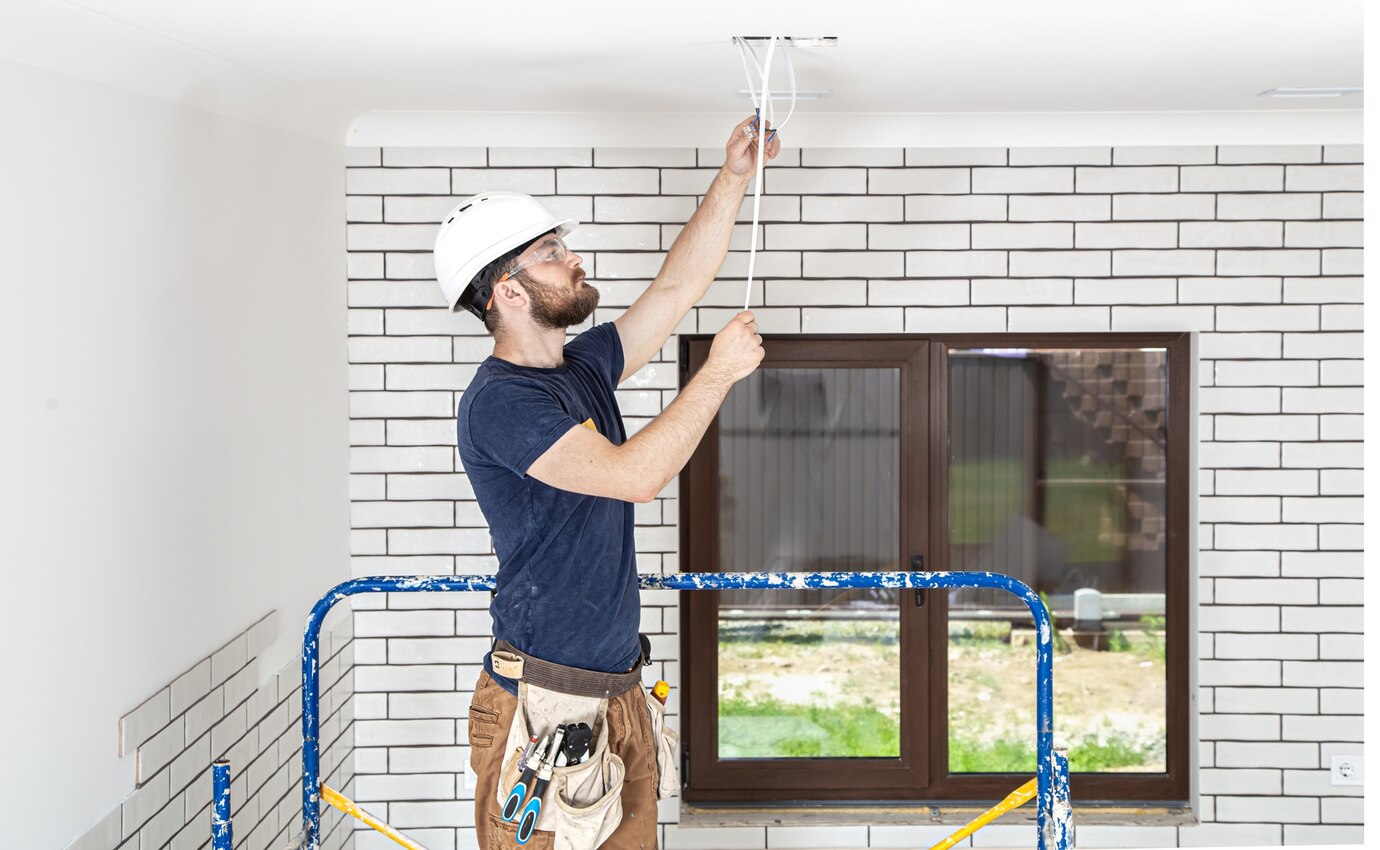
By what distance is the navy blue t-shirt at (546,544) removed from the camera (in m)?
2.04

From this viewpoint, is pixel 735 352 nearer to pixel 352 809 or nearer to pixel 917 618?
pixel 352 809

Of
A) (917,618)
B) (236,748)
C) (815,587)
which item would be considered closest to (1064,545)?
(917,618)

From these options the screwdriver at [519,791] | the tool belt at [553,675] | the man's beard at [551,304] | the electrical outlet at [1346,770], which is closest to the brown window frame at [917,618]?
the electrical outlet at [1346,770]

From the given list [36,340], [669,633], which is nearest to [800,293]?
[669,633]

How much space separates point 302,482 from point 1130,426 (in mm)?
2371

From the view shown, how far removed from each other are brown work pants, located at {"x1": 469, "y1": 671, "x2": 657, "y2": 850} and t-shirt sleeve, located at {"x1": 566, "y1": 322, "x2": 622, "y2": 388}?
25.4 inches

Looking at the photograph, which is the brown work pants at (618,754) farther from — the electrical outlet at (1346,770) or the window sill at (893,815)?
the electrical outlet at (1346,770)

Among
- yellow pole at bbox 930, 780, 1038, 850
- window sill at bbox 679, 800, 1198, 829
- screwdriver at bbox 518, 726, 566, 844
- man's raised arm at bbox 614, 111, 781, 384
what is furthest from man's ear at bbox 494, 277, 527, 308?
window sill at bbox 679, 800, 1198, 829

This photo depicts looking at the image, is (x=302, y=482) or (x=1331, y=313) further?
(x=1331, y=313)

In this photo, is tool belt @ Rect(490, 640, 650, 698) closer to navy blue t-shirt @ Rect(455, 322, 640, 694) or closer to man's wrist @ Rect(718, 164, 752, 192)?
navy blue t-shirt @ Rect(455, 322, 640, 694)

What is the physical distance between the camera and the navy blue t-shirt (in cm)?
204

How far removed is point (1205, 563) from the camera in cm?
337

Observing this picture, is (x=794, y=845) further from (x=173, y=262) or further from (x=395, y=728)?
(x=173, y=262)

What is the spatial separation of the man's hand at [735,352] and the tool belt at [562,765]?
603 millimetres
